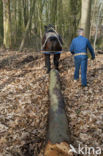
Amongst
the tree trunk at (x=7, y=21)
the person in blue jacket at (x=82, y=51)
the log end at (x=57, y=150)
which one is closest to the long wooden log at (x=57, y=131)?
the log end at (x=57, y=150)

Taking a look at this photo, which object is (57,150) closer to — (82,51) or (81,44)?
(82,51)

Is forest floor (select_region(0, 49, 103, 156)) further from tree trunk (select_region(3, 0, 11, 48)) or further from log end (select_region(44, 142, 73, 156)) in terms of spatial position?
tree trunk (select_region(3, 0, 11, 48))

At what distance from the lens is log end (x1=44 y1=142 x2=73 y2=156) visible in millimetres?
2660

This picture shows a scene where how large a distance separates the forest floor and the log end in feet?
0.99

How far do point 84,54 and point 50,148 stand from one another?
3647mm

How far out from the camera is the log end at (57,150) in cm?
266

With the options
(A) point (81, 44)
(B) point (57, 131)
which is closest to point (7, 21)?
(A) point (81, 44)

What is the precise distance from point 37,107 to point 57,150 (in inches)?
78.2

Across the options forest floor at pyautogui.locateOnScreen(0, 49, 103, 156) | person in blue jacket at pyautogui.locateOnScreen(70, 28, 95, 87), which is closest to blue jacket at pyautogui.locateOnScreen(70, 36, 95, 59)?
person in blue jacket at pyautogui.locateOnScreen(70, 28, 95, 87)

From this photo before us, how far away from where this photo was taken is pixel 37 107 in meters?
4.57

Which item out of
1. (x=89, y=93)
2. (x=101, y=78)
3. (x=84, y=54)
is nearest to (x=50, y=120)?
(x=89, y=93)

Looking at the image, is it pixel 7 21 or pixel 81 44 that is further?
pixel 7 21

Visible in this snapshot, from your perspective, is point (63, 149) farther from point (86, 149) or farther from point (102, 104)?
point (102, 104)

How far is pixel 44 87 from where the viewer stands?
5734 millimetres
